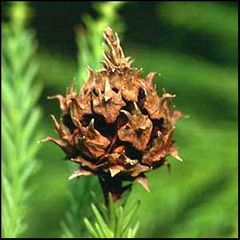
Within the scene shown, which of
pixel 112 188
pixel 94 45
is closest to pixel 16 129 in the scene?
pixel 94 45

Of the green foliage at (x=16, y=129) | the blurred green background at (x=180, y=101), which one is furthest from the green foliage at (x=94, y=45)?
the blurred green background at (x=180, y=101)

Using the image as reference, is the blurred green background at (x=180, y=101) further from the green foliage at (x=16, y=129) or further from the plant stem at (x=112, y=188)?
the plant stem at (x=112, y=188)

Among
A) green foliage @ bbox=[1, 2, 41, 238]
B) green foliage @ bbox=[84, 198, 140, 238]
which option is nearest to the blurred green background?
green foliage @ bbox=[1, 2, 41, 238]

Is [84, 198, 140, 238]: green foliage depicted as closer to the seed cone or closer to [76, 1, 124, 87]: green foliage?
the seed cone

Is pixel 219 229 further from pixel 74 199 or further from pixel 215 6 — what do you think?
pixel 215 6

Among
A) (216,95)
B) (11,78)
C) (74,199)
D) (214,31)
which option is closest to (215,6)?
(214,31)

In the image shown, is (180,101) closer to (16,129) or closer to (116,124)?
(16,129)
